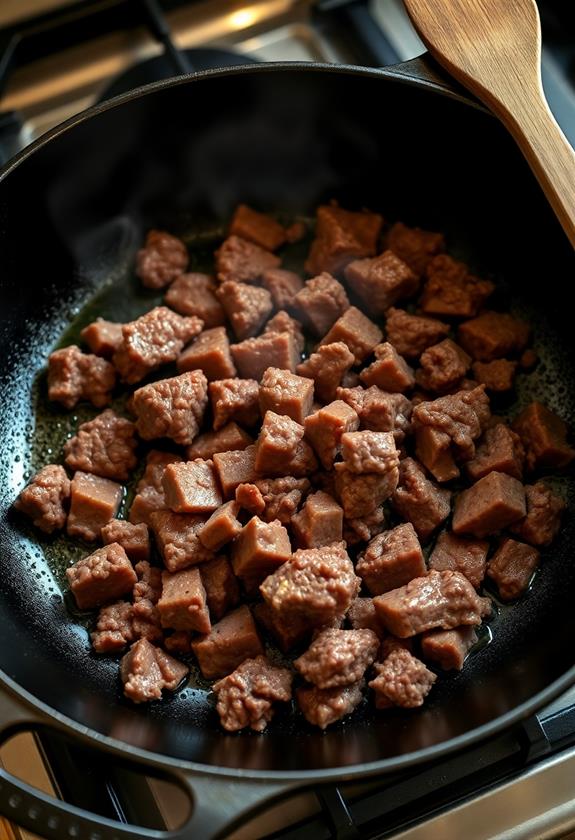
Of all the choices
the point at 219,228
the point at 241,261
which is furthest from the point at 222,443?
the point at 219,228

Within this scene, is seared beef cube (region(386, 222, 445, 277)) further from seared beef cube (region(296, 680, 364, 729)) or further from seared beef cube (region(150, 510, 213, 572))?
seared beef cube (region(296, 680, 364, 729))

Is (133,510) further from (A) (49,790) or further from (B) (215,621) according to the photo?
(A) (49,790)

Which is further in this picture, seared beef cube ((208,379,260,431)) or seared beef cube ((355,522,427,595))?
seared beef cube ((208,379,260,431))

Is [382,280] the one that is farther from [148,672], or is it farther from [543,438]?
[148,672]

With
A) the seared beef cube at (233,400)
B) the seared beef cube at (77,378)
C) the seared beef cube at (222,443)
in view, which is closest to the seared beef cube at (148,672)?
the seared beef cube at (222,443)

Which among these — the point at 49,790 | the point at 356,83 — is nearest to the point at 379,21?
the point at 356,83

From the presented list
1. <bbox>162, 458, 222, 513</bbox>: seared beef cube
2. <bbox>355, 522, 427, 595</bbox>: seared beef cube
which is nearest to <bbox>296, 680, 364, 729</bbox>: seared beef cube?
<bbox>355, 522, 427, 595</bbox>: seared beef cube

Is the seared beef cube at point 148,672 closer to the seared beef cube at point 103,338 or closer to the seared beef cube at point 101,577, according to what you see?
the seared beef cube at point 101,577
